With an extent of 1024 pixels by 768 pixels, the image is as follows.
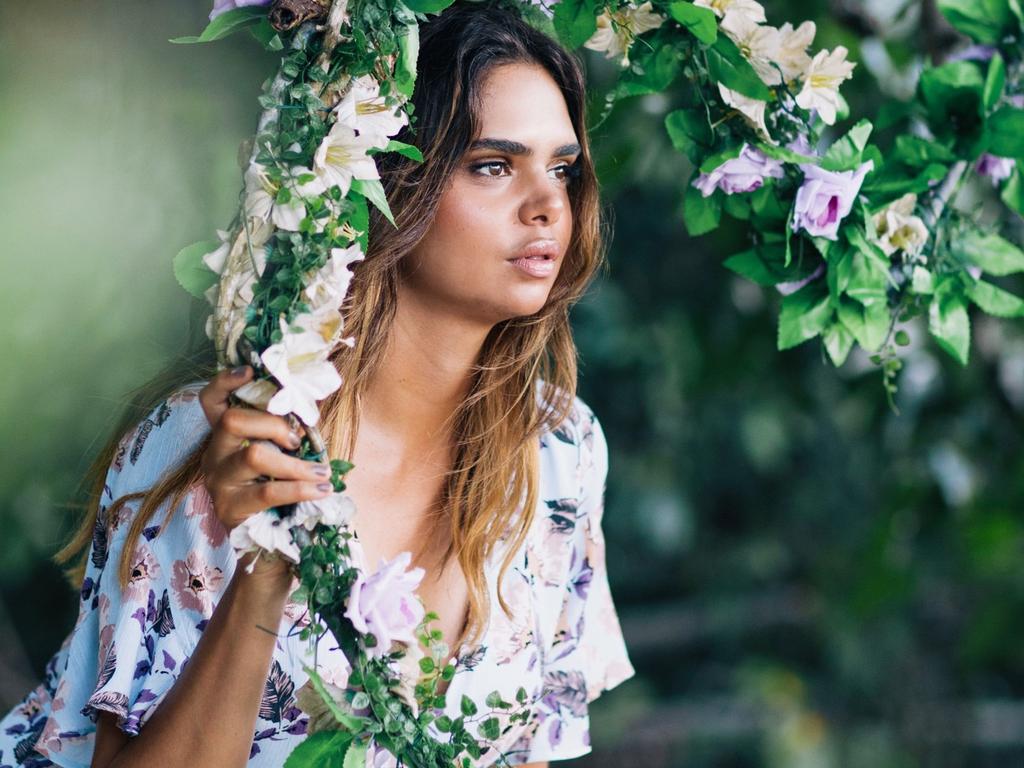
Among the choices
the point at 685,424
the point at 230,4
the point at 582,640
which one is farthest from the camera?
the point at 685,424

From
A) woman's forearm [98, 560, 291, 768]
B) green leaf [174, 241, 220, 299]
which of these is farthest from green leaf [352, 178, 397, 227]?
woman's forearm [98, 560, 291, 768]

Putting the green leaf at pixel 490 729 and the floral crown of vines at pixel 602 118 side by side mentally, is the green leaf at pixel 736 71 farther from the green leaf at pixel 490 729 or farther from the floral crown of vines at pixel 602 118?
the green leaf at pixel 490 729

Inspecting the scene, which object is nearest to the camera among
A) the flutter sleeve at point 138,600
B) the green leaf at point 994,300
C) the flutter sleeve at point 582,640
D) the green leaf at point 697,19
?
the green leaf at point 697,19

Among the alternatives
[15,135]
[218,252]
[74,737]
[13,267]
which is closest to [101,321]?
[13,267]

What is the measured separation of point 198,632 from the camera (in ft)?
4.75

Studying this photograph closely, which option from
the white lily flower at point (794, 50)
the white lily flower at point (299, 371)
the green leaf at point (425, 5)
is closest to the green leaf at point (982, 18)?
the white lily flower at point (794, 50)

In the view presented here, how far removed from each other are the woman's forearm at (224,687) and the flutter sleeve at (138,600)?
131 millimetres

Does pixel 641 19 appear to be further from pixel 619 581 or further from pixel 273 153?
pixel 619 581

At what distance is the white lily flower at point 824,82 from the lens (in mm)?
1356

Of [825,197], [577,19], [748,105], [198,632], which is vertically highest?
[577,19]

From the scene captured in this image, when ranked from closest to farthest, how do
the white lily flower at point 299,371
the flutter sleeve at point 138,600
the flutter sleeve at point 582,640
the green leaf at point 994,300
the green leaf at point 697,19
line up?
the white lily flower at point 299,371 → the green leaf at point 697,19 → the flutter sleeve at point 138,600 → the green leaf at point 994,300 → the flutter sleeve at point 582,640

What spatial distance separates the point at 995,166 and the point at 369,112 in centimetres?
80

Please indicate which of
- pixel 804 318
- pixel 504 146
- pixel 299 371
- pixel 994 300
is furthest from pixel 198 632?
pixel 994 300

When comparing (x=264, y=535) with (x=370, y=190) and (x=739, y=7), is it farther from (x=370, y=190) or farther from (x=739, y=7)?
(x=739, y=7)
